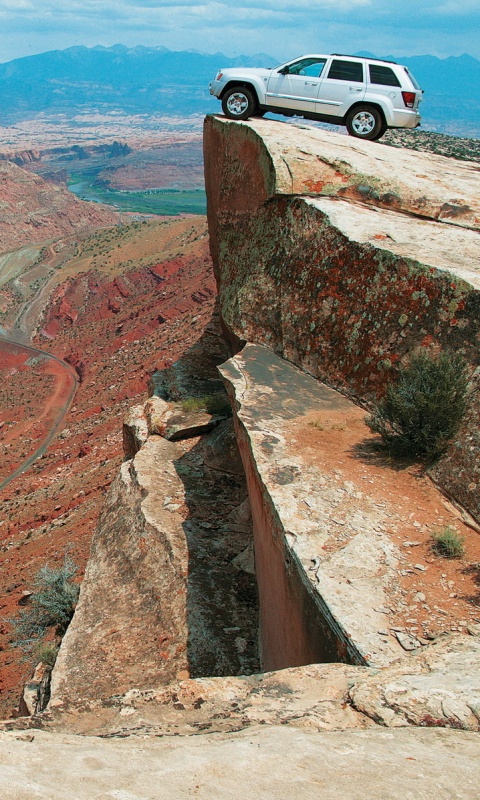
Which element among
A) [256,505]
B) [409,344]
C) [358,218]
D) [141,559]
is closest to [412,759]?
[256,505]

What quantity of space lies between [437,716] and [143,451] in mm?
8133

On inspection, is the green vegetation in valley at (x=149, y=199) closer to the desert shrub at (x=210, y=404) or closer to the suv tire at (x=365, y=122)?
the suv tire at (x=365, y=122)

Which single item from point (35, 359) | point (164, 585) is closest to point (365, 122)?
point (164, 585)

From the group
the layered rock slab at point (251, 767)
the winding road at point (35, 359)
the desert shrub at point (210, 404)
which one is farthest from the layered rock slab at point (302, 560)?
the winding road at point (35, 359)

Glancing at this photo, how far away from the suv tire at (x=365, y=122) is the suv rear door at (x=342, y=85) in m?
0.17

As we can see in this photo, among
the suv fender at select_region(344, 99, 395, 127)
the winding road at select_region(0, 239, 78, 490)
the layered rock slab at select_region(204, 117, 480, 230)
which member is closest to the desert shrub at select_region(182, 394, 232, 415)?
the layered rock slab at select_region(204, 117, 480, 230)

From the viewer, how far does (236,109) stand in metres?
13.7

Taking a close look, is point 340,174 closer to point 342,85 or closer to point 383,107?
point 383,107

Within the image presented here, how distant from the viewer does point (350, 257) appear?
8.81 metres

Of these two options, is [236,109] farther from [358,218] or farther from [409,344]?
[409,344]

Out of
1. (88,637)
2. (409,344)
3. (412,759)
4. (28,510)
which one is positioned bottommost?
(28,510)

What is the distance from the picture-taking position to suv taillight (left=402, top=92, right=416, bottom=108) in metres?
13.1

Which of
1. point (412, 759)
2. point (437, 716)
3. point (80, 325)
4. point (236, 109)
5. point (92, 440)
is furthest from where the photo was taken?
point (80, 325)

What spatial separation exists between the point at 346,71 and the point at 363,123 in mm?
987
